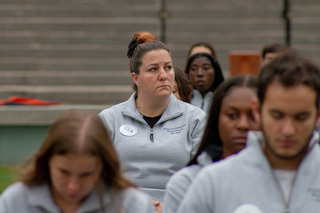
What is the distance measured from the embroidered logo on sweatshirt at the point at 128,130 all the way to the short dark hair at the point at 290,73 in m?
2.27

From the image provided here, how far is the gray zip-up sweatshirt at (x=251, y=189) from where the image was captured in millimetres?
2814

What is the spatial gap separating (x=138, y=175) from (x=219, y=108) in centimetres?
158

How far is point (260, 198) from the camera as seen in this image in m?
2.82

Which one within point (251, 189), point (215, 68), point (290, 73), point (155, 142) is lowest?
point (215, 68)

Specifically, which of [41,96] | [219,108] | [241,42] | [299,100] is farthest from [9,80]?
[299,100]

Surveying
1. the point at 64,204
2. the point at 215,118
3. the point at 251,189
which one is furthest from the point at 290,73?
the point at 64,204

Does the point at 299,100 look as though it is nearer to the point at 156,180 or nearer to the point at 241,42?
the point at 156,180

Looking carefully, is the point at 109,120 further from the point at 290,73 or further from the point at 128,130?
the point at 290,73

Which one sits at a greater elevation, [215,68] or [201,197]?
[201,197]

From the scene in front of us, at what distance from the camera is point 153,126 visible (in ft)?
16.9

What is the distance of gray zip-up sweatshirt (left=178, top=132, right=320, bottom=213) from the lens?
9.23ft

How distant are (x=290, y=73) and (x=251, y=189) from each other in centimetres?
49

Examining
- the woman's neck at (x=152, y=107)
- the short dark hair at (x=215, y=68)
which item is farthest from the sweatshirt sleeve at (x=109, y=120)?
the short dark hair at (x=215, y=68)

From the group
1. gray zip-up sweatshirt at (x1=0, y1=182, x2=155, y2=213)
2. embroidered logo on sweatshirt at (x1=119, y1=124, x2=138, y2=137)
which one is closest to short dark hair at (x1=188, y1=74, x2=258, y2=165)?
gray zip-up sweatshirt at (x1=0, y1=182, x2=155, y2=213)
